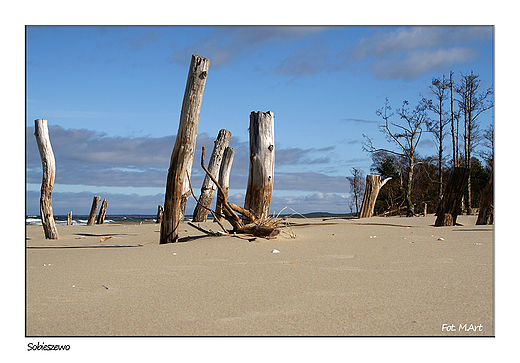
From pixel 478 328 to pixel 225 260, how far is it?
2.46 meters

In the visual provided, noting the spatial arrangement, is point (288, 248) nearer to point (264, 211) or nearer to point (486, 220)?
point (264, 211)

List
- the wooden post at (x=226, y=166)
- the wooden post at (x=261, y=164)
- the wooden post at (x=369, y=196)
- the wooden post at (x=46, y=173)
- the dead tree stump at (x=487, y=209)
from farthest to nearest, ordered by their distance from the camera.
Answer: the wooden post at (x=369, y=196), the wooden post at (x=226, y=166), the wooden post at (x=46, y=173), the dead tree stump at (x=487, y=209), the wooden post at (x=261, y=164)

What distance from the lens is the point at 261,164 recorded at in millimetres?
6043

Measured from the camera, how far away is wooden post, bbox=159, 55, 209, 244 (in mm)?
5434

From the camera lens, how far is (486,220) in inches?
294

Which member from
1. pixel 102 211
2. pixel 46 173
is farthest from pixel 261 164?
pixel 102 211

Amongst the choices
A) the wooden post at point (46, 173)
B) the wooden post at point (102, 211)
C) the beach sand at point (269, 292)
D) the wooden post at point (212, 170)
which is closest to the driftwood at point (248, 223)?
the beach sand at point (269, 292)

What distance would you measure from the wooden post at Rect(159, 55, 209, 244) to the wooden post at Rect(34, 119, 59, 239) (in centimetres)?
359

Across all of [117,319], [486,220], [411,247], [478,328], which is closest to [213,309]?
[117,319]

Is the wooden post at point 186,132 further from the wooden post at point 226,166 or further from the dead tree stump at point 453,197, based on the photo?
the wooden post at point 226,166

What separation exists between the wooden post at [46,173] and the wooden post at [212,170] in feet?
15.6

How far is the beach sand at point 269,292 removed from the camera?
2174mm

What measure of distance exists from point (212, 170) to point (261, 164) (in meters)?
6.26

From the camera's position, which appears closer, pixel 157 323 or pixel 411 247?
pixel 157 323
